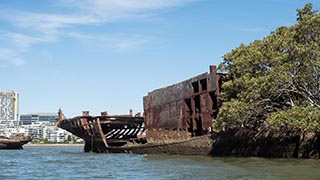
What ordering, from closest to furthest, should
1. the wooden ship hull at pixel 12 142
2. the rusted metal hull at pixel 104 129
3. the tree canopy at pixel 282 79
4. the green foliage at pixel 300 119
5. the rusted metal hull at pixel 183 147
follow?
the green foliage at pixel 300 119
the tree canopy at pixel 282 79
the rusted metal hull at pixel 183 147
the rusted metal hull at pixel 104 129
the wooden ship hull at pixel 12 142

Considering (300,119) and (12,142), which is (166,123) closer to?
(300,119)

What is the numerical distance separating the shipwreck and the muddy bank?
1.02 m

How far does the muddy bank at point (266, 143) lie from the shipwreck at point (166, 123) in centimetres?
102

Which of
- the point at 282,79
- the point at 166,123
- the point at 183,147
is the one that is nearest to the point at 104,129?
the point at 166,123

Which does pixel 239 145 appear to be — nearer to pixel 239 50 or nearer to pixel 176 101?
pixel 239 50

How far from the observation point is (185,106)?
31016 millimetres

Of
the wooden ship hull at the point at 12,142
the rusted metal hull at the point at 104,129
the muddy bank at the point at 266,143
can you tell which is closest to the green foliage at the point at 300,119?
the muddy bank at the point at 266,143

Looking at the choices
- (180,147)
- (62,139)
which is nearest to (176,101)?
(180,147)

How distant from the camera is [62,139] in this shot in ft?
585

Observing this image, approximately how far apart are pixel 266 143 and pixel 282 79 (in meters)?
4.50

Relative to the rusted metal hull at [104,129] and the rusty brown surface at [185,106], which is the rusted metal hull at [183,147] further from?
the rusted metal hull at [104,129]

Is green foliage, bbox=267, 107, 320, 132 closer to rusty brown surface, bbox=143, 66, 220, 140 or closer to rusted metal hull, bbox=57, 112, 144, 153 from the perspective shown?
rusty brown surface, bbox=143, 66, 220, 140

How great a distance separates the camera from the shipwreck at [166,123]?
2803cm

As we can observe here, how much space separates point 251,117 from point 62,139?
16184 cm
